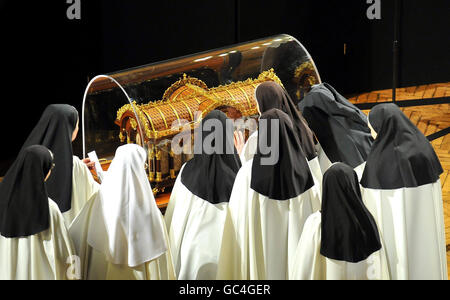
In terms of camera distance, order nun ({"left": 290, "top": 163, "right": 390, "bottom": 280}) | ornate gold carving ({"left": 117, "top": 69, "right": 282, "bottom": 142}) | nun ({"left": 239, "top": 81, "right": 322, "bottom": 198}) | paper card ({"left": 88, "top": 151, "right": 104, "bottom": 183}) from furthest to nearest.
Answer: ornate gold carving ({"left": 117, "top": 69, "right": 282, "bottom": 142})
paper card ({"left": 88, "top": 151, "right": 104, "bottom": 183})
nun ({"left": 239, "top": 81, "right": 322, "bottom": 198})
nun ({"left": 290, "top": 163, "right": 390, "bottom": 280})

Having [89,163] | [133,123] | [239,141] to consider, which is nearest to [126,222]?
[89,163]

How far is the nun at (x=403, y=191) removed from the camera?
9.22ft

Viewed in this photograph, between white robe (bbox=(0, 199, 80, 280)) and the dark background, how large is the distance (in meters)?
3.37

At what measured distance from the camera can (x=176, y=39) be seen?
639 cm

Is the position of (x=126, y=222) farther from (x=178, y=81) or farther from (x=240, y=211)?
(x=178, y=81)

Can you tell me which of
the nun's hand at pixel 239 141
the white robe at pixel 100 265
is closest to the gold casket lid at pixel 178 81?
the nun's hand at pixel 239 141

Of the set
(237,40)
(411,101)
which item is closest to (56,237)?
(237,40)

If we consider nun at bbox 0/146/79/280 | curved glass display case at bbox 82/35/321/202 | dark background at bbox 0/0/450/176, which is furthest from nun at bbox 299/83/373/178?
dark background at bbox 0/0/450/176

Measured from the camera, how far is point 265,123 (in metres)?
2.99

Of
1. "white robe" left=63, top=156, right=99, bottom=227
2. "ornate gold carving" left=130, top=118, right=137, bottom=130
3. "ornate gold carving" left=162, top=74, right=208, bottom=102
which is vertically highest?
"ornate gold carving" left=162, top=74, right=208, bottom=102

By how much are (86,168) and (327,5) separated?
527 cm

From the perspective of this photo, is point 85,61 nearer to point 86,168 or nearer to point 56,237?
point 86,168

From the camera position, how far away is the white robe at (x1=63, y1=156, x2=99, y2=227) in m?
3.21

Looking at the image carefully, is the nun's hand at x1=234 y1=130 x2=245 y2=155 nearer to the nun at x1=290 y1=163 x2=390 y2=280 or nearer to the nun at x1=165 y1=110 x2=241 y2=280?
the nun at x1=165 y1=110 x2=241 y2=280
